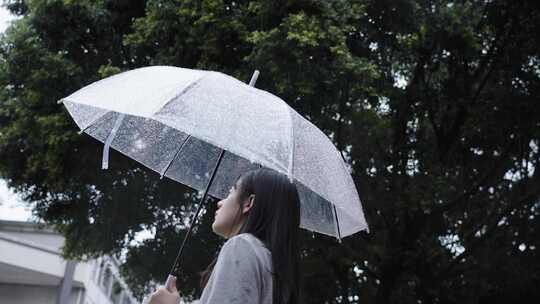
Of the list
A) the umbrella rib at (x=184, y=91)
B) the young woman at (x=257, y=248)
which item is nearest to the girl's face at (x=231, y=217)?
the young woman at (x=257, y=248)

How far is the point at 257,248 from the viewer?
1.87 meters

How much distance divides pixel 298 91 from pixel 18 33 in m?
3.81

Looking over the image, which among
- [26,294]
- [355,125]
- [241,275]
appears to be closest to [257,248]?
[241,275]

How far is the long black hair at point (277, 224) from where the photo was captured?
6.19ft

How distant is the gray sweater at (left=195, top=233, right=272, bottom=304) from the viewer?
175 cm

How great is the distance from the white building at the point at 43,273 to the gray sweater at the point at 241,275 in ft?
55.6

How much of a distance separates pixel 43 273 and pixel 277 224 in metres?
22.6

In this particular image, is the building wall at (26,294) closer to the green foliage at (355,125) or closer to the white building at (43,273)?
the white building at (43,273)

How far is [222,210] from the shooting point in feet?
7.04

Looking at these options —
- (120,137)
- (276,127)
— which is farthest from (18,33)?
(276,127)

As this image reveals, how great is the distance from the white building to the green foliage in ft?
29.8

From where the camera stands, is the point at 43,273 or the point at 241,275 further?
the point at 43,273

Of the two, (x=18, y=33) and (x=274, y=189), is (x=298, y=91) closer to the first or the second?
(x=18, y=33)

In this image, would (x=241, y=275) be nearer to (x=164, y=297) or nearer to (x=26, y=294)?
(x=164, y=297)
